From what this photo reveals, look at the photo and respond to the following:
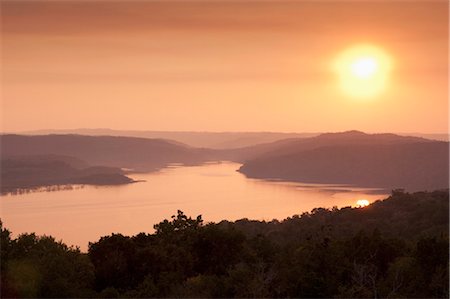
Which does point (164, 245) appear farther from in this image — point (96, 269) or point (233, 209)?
point (233, 209)

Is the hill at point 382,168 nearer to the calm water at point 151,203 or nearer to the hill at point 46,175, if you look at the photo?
the calm water at point 151,203

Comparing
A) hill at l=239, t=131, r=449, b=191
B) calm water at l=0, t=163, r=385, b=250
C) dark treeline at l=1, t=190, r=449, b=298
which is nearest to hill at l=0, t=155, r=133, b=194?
calm water at l=0, t=163, r=385, b=250

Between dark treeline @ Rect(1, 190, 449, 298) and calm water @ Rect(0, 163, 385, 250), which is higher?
dark treeline @ Rect(1, 190, 449, 298)

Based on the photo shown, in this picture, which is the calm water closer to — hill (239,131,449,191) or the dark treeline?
hill (239,131,449,191)

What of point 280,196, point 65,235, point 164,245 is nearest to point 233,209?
point 280,196

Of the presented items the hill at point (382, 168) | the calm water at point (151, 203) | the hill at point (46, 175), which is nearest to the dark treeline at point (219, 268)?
the calm water at point (151, 203)

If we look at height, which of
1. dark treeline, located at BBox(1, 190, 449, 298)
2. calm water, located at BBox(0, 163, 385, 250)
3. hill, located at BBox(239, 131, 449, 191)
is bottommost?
calm water, located at BBox(0, 163, 385, 250)
